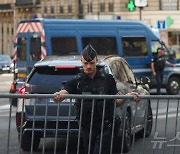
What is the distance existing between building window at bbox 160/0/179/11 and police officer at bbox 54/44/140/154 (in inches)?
2088

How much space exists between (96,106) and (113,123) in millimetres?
280

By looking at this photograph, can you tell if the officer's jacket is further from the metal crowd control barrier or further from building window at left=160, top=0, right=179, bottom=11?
building window at left=160, top=0, right=179, bottom=11

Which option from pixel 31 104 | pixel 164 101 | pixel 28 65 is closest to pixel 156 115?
pixel 164 101

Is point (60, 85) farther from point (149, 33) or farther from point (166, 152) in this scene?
point (149, 33)

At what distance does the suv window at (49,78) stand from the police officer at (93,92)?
4.13 meters

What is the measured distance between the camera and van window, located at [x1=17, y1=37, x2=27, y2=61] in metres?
21.6

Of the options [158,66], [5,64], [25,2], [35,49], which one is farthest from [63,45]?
[25,2]

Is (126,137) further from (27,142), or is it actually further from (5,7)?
(5,7)

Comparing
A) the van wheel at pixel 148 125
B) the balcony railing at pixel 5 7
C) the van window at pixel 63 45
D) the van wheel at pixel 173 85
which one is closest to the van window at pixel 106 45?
the van window at pixel 63 45

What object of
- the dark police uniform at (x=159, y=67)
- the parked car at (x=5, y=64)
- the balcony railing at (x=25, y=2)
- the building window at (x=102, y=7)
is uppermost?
the balcony railing at (x=25, y=2)

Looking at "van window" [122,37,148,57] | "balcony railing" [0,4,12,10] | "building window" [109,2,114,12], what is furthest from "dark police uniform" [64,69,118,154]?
"balcony railing" [0,4,12,10]

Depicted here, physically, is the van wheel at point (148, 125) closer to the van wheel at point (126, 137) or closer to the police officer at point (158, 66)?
the van wheel at point (126, 137)

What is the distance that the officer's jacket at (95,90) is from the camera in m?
6.66

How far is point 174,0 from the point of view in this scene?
5938 centimetres
